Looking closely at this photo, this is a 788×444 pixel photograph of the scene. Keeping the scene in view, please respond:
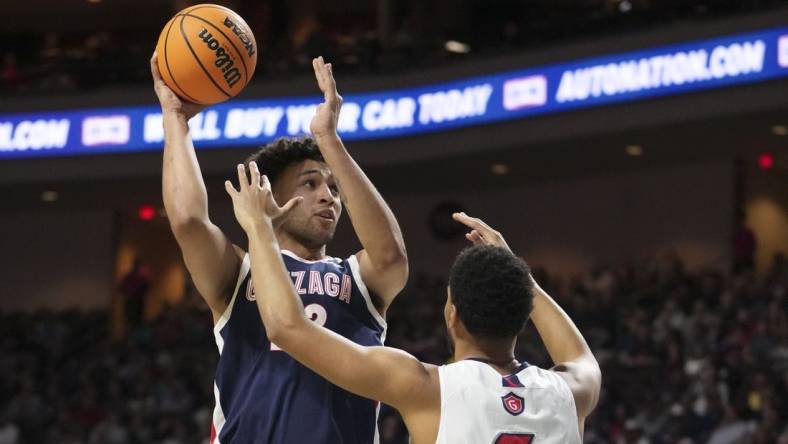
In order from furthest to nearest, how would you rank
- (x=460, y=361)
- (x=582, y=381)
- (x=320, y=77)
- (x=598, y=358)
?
(x=598, y=358) < (x=320, y=77) < (x=582, y=381) < (x=460, y=361)

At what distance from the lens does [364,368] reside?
330 centimetres

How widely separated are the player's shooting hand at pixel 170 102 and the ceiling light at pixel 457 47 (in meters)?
13.1

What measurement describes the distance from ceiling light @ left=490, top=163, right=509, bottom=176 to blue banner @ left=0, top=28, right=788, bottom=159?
1.44 m

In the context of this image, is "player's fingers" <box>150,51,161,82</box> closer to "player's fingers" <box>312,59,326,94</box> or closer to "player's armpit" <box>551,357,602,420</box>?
"player's fingers" <box>312,59,326,94</box>

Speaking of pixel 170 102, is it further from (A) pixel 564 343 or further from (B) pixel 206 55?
(A) pixel 564 343

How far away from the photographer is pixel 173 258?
847 inches

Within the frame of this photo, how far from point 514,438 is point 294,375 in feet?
2.94

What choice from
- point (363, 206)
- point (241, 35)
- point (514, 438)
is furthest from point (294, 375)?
point (241, 35)

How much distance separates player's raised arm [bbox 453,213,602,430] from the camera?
3.61 meters

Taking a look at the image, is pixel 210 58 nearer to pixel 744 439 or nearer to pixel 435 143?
pixel 744 439

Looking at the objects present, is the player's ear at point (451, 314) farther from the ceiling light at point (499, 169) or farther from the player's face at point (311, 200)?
the ceiling light at point (499, 169)

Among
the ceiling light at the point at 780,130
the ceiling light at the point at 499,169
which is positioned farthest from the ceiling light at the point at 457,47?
the ceiling light at the point at 780,130

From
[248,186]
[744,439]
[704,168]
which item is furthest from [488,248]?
[704,168]

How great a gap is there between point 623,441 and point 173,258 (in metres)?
12.0
